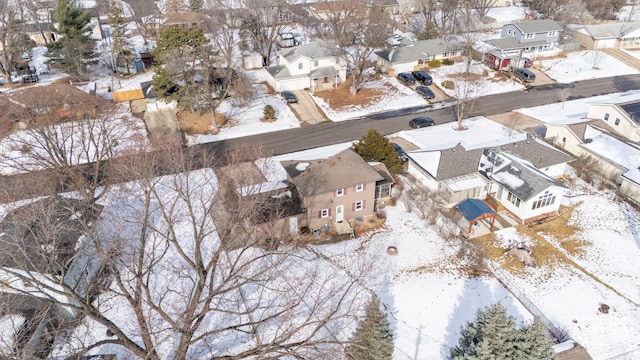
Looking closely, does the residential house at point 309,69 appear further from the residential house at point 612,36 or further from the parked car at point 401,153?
the residential house at point 612,36

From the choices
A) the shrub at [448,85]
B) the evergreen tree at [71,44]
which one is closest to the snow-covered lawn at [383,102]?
the shrub at [448,85]

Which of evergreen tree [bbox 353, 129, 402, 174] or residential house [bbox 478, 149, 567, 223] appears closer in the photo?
residential house [bbox 478, 149, 567, 223]

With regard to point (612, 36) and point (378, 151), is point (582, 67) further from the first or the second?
point (378, 151)

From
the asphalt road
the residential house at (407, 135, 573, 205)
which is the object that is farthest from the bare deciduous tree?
the residential house at (407, 135, 573, 205)

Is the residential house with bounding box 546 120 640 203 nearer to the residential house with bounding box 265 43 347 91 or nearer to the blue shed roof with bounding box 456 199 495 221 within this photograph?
the blue shed roof with bounding box 456 199 495 221

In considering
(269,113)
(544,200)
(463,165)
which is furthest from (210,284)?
(269,113)
